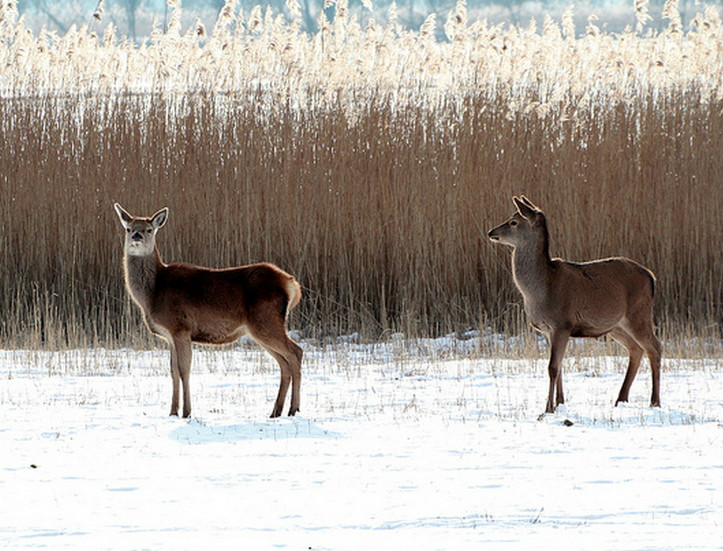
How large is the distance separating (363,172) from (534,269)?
13.7 feet

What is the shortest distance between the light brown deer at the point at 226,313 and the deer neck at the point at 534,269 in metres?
1.27

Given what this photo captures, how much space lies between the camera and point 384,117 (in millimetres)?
10109

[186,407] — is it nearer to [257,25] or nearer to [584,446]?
[584,446]

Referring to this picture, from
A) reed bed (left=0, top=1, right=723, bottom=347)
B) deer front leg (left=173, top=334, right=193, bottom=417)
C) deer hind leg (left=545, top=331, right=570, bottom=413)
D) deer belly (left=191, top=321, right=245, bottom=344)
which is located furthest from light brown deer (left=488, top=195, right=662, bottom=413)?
reed bed (left=0, top=1, right=723, bottom=347)

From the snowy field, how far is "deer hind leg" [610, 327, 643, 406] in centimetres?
12

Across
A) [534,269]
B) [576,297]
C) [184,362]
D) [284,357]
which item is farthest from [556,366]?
[184,362]

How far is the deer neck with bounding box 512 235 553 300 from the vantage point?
19.2 ft

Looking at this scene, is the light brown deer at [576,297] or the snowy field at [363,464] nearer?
the snowy field at [363,464]

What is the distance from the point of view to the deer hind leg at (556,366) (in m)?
5.59

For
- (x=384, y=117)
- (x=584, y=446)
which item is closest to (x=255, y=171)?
(x=384, y=117)

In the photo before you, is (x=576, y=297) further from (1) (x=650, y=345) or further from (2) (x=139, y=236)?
(2) (x=139, y=236)

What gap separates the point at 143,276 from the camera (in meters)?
5.80

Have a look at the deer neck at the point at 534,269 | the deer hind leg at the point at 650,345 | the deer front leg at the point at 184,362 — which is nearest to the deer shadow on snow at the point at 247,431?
the deer front leg at the point at 184,362

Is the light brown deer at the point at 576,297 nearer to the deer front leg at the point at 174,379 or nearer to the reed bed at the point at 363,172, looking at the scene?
the deer front leg at the point at 174,379
